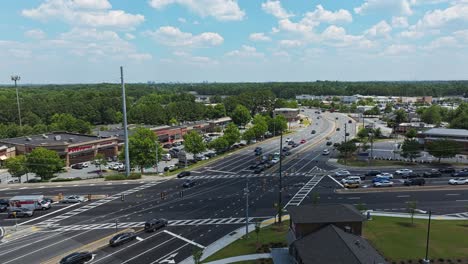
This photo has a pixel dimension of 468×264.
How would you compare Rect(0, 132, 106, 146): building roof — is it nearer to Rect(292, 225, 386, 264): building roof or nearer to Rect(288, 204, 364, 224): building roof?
Rect(288, 204, 364, 224): building roof

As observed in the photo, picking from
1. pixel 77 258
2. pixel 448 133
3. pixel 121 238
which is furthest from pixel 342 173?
pixel 77 258

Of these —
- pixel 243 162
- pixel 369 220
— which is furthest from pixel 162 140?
pixel 369 220

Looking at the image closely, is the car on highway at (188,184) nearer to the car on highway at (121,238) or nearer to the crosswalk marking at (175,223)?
the crosswalk marking at (175,223)

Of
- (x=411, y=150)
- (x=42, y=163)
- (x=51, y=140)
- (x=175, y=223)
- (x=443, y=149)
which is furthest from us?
(x=51, y=140)

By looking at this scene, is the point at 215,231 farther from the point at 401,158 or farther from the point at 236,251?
the point at 401,158

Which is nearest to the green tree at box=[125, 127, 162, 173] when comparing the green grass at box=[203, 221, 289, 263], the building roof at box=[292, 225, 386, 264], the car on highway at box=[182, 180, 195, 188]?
the car on highway at box=[182, 180, 195, 188]

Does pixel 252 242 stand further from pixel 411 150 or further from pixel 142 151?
pixel 411 150
